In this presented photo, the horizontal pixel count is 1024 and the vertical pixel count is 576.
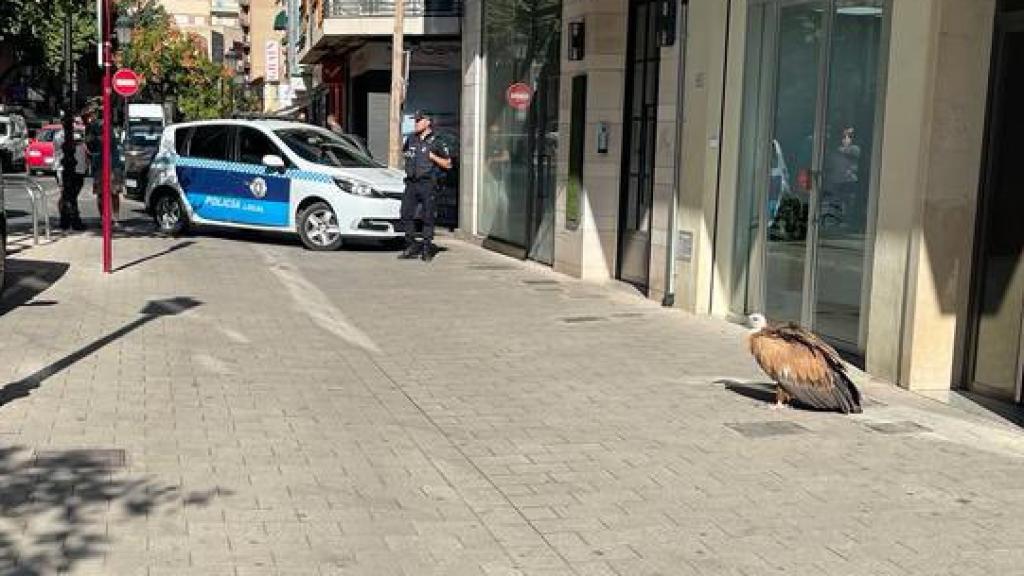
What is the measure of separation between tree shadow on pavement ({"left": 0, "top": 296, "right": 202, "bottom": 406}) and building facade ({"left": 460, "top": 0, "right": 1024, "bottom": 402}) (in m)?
5.07

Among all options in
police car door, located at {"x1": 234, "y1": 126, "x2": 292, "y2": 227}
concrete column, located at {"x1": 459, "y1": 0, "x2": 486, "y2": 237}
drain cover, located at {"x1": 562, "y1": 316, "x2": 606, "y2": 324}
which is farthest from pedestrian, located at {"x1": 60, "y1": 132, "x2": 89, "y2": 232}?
drain cover, located at {"x1": 562, "y1": 316, "x2": 606, "y2": 324}

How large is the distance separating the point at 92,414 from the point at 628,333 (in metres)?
5.04

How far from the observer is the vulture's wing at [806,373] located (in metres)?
7.10

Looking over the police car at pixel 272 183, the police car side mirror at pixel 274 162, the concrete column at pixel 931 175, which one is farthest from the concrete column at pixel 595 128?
the concrete column at pixel 931 175

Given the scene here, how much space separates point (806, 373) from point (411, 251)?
9.29 meters

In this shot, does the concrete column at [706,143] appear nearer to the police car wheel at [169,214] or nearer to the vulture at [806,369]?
the vulture at [806,369]

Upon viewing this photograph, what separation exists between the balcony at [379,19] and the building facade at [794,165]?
670cm

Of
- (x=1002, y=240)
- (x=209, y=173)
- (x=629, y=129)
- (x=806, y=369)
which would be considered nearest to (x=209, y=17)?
(x=209, y=173)

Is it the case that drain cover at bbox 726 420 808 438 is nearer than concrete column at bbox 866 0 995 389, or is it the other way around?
drain cover at bbox 726 420 808 438

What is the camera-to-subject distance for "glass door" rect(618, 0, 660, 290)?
42.0 feet

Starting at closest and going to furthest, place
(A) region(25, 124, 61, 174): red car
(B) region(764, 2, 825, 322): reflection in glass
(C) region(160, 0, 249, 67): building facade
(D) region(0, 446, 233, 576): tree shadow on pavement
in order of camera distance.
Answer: (D) region(0, 446, 233, 576): tree shadow on pavement
(B) region(764, 2, 825, 322): reflection in glass
(A) region(25, 124, 61, 174): red car
(C) region(160, 0, 249, 67): building facade

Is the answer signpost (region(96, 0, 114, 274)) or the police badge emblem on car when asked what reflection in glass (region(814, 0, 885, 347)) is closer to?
signpost (region(96, 0, 114, 274))

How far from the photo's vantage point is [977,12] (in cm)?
759

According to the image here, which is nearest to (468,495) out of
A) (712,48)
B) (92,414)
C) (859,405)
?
(92,414)
